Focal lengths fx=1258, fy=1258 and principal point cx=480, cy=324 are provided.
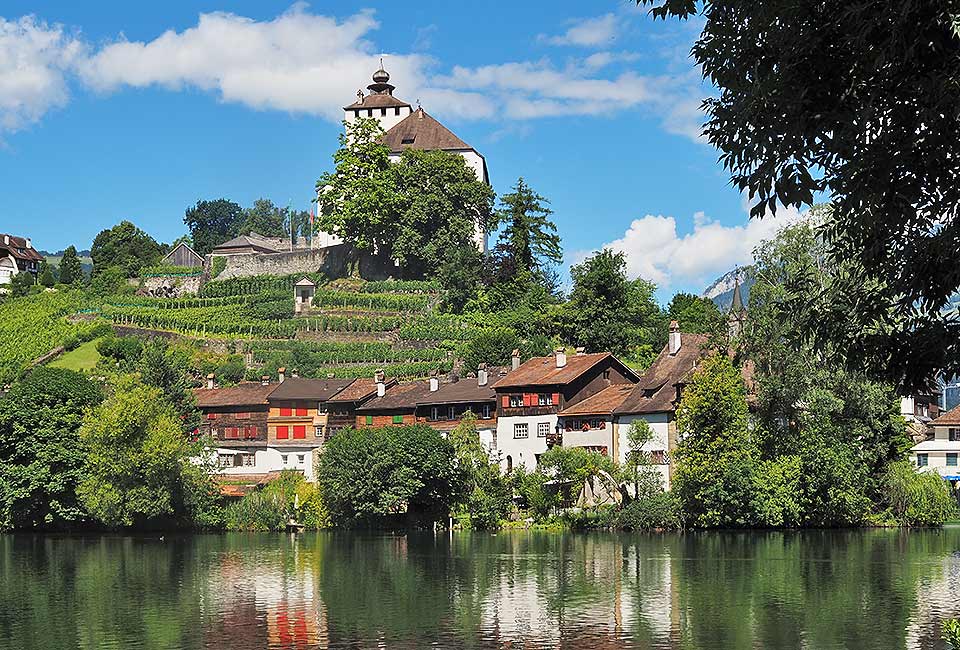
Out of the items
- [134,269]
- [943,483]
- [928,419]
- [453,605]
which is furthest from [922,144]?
[134,269]

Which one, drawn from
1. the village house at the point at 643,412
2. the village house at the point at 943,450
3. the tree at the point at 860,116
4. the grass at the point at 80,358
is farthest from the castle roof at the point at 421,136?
the tree at the point at 860,116

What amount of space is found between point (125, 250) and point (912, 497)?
101 meters

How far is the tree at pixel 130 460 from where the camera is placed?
68.2 metres

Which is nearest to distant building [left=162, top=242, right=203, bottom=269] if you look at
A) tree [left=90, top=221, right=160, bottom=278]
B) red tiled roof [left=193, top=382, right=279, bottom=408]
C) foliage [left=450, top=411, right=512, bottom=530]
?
tree [left=90, top=221, right=160, bottom=278]

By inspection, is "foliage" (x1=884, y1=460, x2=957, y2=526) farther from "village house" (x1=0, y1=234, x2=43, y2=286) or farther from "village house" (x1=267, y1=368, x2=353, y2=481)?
"village house" (x1=0, y1=234, x2=43, y2=286)

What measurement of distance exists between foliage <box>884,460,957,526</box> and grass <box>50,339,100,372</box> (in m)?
63.2

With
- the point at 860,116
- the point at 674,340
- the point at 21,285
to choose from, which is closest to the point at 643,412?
the point at 674,340

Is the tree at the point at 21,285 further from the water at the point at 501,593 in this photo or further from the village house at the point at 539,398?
the water at the point at 501,593

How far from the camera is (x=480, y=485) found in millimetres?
69312

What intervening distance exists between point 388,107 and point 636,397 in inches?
2867

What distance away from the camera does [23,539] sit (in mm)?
67312

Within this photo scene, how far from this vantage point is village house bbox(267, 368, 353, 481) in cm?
8612

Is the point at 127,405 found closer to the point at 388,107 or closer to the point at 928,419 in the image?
the point at 928,419

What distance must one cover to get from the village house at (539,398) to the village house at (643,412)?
28.7 inches
